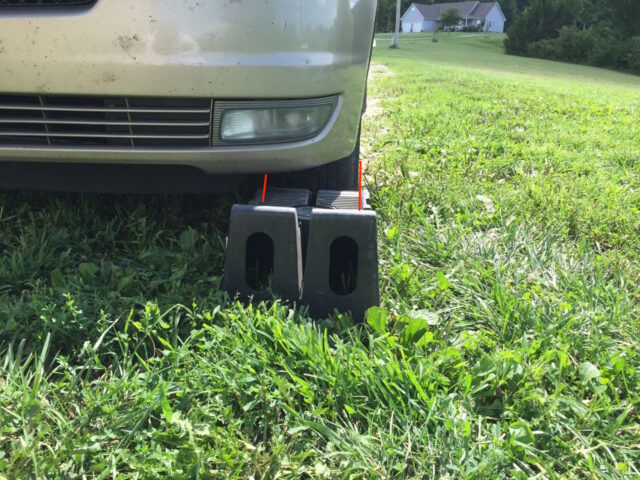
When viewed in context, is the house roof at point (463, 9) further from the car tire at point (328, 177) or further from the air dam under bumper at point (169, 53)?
the air dam under bumper at point (169, 53)

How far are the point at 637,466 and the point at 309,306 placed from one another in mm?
954

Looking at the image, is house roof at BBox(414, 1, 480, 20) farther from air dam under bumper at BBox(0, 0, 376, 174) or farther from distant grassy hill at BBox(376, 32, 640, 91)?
air dam under bumper at BBox(0, 0, 376, 174)

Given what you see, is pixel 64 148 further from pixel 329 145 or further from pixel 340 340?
pixel 340 340

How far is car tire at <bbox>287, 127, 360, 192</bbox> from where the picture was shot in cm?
223

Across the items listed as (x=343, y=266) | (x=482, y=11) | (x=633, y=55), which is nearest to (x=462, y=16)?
(x=482, y=11)

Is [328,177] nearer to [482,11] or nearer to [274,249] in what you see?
[274,249]

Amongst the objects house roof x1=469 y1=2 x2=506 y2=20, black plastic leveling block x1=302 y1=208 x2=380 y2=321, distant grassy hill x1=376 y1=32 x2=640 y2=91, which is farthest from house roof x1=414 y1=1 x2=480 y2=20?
black plastic leveling block x1=302 y1=208 x2=380 y2=321

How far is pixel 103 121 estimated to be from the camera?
1607 mm

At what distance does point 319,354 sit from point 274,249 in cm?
42

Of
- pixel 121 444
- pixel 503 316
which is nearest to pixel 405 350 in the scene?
pixel 503 316

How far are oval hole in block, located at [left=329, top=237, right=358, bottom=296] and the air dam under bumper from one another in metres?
0.47

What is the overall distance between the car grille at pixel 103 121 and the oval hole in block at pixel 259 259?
1.28 feet

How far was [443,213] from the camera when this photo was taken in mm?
2494

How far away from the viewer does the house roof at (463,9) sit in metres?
80.2
